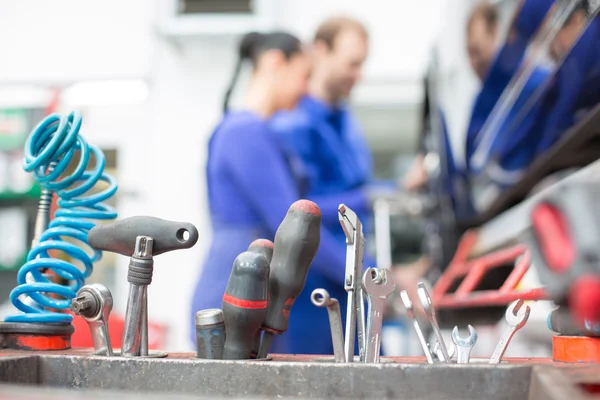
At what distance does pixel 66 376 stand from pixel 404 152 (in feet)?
10.8

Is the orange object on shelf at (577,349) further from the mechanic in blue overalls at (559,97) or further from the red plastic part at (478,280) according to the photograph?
the mechanic in blue overalls at (559,97)

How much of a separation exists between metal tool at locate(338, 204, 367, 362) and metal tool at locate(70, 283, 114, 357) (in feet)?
0.76

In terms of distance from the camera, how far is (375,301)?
0.56m

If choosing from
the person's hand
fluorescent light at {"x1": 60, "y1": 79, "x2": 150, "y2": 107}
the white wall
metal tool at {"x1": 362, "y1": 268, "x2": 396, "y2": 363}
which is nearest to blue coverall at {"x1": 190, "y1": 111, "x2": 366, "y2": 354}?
metal tool at {"x1": 362, "y1": 268, "x2": 396, "y2": 363}

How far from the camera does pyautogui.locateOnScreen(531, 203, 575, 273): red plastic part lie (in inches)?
11.9

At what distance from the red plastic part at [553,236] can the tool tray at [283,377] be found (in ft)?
0.68

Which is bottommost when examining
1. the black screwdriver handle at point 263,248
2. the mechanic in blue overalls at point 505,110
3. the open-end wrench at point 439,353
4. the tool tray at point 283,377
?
the tool tray at point 283,377

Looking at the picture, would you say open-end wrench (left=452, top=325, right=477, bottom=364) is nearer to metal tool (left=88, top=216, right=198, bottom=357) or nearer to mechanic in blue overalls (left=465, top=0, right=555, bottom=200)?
metal tool (left=88, top=216, right=198, bottom=357)

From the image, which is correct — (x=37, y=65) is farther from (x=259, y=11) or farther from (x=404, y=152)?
(x=404, y=152)

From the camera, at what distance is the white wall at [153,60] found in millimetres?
3496

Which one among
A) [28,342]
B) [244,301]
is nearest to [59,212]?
[28,342]

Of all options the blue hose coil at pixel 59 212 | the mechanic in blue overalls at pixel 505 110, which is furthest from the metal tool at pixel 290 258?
the mechanic in blue overalls at pixel 505 110

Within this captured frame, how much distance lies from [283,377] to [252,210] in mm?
879

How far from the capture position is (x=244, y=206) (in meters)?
1.41
